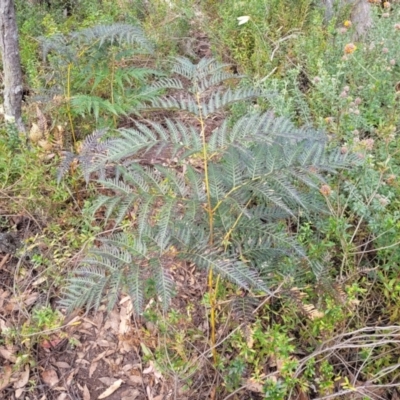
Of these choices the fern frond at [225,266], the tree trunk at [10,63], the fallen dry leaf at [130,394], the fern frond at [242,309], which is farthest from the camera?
the tree trunk at [10,63]

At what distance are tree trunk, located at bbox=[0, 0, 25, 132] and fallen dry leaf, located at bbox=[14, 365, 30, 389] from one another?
1.72 meters

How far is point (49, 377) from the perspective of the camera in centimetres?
230

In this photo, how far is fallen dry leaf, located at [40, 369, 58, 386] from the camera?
228 cm

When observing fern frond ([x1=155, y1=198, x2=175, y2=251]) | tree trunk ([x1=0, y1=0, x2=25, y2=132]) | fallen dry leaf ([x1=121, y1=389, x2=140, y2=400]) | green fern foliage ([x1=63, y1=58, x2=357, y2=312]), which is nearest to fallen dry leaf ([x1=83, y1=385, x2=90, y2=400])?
fallen dry leaf ([x1=121, y1=389, x2=140, y2=400])

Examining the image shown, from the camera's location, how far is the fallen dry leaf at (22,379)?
7.41ft

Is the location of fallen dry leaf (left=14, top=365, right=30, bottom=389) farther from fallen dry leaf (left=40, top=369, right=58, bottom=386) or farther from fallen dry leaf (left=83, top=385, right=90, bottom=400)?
fallen dry leaf (left=83, top=385, right=90, bottom=400)

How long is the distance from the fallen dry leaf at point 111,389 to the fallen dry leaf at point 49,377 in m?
0.26

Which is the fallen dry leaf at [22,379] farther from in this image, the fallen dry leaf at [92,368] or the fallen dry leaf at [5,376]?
the fallen dry leaf at [92,368]

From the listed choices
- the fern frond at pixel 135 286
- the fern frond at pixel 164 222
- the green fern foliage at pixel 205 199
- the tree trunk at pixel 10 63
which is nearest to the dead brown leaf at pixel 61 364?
the green fern foliage at pixel 205 199

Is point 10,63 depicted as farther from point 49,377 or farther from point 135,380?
point 135,380

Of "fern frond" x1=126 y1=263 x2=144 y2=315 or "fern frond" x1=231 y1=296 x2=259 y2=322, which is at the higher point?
"fern frond" x1=126 y1=263 x2=144 y2=315

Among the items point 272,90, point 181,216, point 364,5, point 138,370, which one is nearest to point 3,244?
point 138,370

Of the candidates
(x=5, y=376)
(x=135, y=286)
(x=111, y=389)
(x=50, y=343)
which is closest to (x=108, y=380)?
(x=111, y=389)

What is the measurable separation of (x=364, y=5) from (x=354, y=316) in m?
3.10
